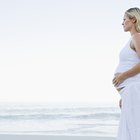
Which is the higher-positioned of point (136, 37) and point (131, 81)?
point (136, 37)

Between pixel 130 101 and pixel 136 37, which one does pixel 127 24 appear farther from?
pixel 130 101

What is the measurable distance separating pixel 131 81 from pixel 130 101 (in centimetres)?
13

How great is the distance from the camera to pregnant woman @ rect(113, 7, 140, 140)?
2.68 meters

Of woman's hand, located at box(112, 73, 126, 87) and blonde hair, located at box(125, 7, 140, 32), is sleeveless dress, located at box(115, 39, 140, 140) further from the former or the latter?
blonde hair, located at box(125, 7, 140, 32)

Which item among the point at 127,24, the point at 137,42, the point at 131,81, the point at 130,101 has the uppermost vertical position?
the point at 127,24

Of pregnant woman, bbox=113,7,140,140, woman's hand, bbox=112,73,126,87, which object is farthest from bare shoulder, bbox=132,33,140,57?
woman's hand, bbox=112,73,126,87

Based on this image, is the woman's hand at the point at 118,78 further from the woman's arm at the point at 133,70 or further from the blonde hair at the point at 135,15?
the blonde hair at the point at 135,15

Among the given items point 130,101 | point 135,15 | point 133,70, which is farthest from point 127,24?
point 130,101

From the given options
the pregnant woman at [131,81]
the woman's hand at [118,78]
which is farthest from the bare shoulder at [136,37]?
the woman's hand at [118,78]

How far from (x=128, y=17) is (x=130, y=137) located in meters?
0.77

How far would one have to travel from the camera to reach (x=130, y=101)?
2.69 m

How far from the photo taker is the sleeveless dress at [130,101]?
2.68 m

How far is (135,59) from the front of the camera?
270 centimetres

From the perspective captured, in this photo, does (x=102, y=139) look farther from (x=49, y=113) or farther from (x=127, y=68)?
(x=49, y=113)
